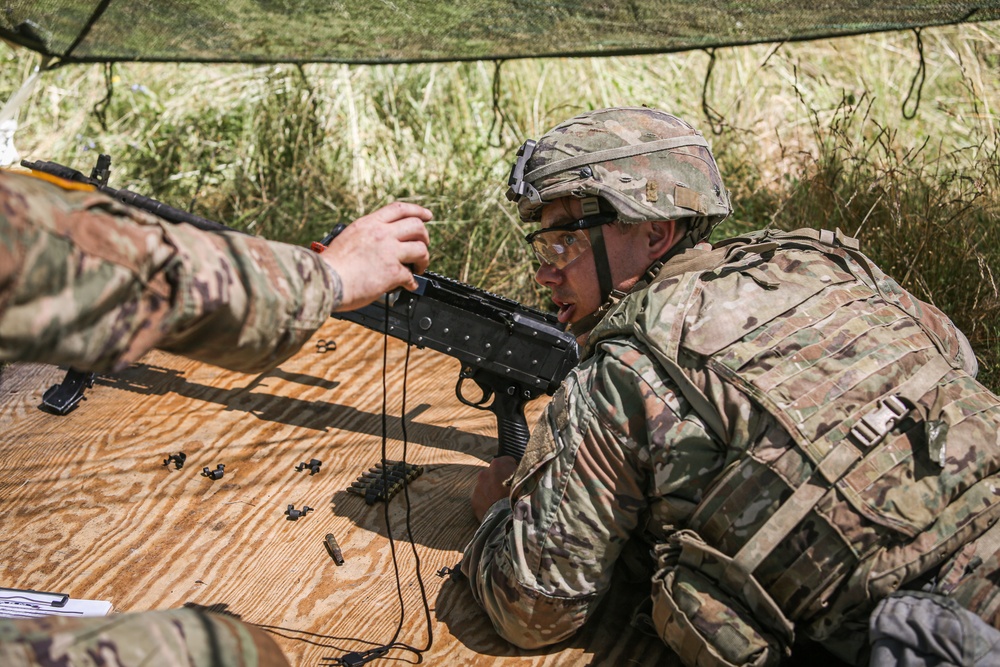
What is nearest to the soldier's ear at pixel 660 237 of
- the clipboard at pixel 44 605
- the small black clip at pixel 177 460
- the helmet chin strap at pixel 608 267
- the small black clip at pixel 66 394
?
→ the helmet chin strap at pixel 608 267

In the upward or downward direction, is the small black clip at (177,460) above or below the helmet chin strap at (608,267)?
below

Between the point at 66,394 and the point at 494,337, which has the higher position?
the point at 494,337

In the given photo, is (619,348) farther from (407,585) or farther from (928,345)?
(407,585)

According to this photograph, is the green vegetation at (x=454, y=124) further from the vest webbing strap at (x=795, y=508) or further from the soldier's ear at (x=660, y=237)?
the vest webbing strap at (x=795, y=508)

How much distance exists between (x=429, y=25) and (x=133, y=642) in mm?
4192

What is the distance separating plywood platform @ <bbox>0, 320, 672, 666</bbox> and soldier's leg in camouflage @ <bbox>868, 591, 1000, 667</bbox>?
3.16ft

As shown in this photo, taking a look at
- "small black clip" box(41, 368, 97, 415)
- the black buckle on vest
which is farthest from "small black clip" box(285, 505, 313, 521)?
the black buckle on vest

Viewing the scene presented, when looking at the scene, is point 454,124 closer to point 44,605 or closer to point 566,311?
point 566,311

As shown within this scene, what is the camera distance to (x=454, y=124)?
27.3 ft

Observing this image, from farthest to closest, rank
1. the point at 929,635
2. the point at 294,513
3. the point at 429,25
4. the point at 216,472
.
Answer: the point at 429,25, the point at 216,472, the point at 294,513, the point at 929,635

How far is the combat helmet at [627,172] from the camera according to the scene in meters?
3.05

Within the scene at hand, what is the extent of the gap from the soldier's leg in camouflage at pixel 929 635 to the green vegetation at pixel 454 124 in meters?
4.19

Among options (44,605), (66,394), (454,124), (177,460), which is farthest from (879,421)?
(454,124)

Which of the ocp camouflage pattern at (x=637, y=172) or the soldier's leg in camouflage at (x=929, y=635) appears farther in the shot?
the ocp camouflage pattern at (x=637, y=172)
